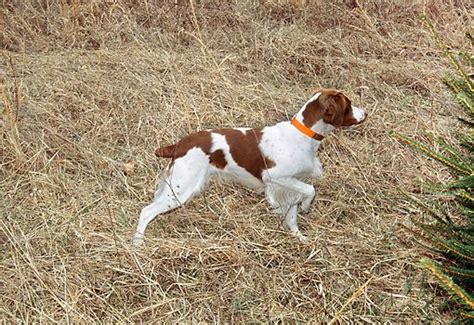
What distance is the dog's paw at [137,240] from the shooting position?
351 cm

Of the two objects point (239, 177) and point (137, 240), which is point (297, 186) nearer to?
point (239, 177)

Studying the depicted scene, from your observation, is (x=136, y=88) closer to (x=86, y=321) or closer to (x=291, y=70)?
(x=291, y=70)

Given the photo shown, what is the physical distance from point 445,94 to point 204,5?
9.06 ft

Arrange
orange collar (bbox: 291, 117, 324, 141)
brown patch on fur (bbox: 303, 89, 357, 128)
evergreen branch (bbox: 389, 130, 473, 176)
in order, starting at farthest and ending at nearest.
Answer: orange collar (bbox: 291, 117, 324, 141)
brown patch on fur (bbox: 303, 89, 357, 128)
evergreen branch (bbox: 389, 130, 473, 176)

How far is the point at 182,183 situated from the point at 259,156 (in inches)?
18.4

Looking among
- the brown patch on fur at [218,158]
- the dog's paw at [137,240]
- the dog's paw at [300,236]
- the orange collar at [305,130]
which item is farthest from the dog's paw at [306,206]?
the dog's paw at [137,240]

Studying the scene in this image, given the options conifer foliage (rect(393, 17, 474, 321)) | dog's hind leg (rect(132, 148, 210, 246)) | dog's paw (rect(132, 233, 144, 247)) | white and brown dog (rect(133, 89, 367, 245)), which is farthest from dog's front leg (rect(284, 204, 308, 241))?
conifer foliage (rect(393, 17, 474, 321))

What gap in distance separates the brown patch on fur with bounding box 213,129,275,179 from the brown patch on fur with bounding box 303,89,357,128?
1.02 feet

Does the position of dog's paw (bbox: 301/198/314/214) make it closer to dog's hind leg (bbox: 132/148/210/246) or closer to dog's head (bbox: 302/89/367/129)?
dog's head (bbox: 302/89/367/129)

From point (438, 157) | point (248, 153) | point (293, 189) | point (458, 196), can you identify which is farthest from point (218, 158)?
point (438, 157)

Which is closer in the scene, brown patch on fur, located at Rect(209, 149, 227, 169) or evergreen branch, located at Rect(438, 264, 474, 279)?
evergreen branch, located at Rect(438, 264, 474, 279)

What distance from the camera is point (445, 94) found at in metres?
5.41

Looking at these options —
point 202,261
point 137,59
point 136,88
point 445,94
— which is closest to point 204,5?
point 137,59

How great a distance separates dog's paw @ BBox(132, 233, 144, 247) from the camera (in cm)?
351
